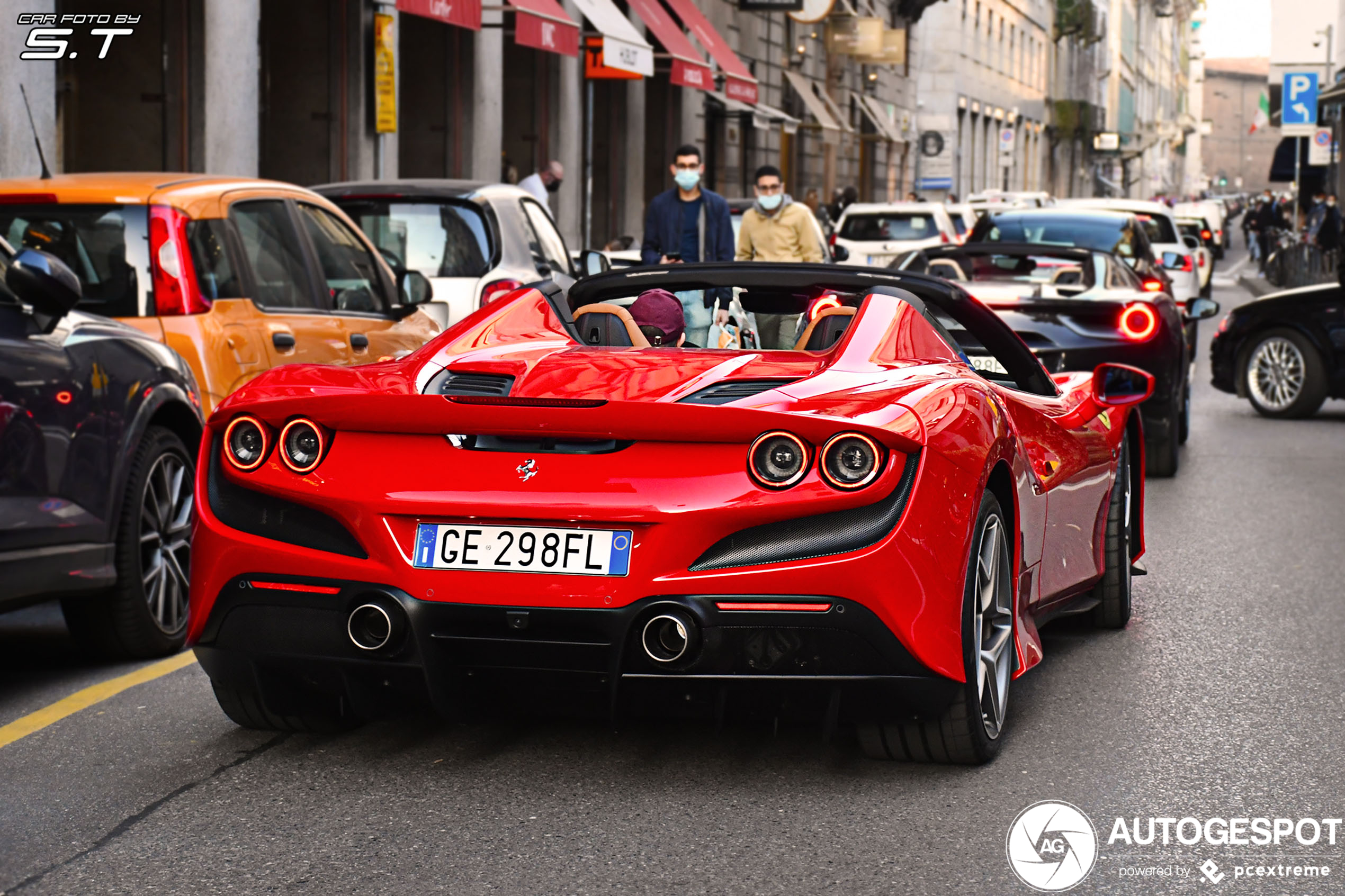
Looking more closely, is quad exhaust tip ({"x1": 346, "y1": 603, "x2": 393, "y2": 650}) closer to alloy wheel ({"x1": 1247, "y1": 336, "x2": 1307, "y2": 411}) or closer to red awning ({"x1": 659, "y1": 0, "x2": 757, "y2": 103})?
alloy wheel ({"x1": 1247, "y1": 336, "x2": 1307, "y2": 411})

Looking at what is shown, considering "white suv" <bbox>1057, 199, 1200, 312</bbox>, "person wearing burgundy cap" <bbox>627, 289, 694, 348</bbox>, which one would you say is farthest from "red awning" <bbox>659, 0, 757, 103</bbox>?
"person wearing burgundy cap" <bbox>627, 289, 694, 348</bbox>

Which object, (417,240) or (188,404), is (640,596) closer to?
(188,404)

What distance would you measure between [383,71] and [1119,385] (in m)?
15.7

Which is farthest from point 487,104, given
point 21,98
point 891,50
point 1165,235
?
point 891,50

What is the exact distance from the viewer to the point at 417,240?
11781mm

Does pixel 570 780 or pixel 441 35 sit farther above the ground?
pixel 441 35

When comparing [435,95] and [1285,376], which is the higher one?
[435,95]

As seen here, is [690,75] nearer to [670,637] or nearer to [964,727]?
[964,727]

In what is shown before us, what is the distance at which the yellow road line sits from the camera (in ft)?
17.7

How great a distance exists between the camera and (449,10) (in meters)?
19.2

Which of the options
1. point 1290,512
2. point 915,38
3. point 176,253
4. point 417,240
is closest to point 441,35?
point 417,240

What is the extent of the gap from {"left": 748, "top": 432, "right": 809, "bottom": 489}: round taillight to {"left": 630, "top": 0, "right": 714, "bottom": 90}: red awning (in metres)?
23.9

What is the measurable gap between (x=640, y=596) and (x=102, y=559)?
2.33 metres

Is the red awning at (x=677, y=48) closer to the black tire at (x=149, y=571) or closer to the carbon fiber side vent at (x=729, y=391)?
the black tire at (x=149, y=571)
